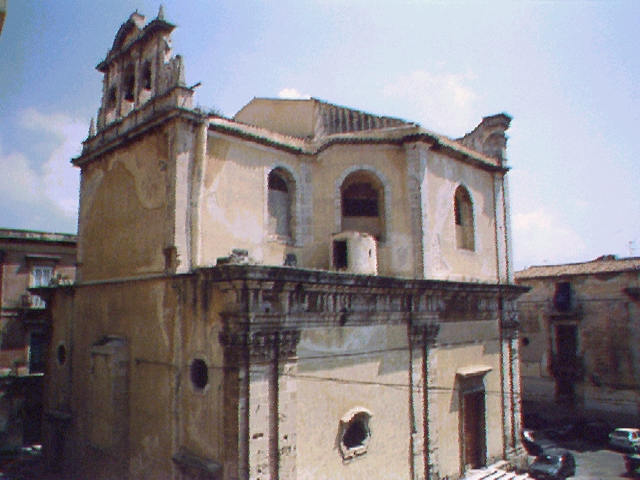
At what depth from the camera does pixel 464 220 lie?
54.7 ft

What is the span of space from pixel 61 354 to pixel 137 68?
862cm

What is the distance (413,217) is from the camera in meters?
14.1

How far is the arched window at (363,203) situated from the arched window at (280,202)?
64.2 inches

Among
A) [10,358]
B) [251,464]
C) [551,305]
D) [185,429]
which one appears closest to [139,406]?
[185,429]

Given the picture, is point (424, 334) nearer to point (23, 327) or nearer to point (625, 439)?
point (625, 439)

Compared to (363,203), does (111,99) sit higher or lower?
higher

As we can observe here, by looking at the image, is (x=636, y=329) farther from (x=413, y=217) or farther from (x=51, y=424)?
(x=51, y=424)

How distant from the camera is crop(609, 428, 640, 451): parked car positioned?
20.4 meters

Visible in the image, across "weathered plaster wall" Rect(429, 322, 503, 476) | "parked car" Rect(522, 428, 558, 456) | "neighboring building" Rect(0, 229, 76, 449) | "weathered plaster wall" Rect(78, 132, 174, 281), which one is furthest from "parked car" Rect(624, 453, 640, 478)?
"neighboring building" Rect(0, 229, 76, 449)

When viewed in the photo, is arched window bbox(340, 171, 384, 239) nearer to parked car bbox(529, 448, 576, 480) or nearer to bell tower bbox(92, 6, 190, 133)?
bell tower bbox(92, 6, 190, 133)

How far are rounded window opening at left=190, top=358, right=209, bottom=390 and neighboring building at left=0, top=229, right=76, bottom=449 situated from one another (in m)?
12.6

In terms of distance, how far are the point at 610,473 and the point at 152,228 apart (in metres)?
17.8

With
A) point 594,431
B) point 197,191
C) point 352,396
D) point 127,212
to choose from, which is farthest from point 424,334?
point 594,431

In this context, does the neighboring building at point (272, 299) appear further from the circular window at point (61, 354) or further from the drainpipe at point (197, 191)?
the circular window at point (61, 354)
